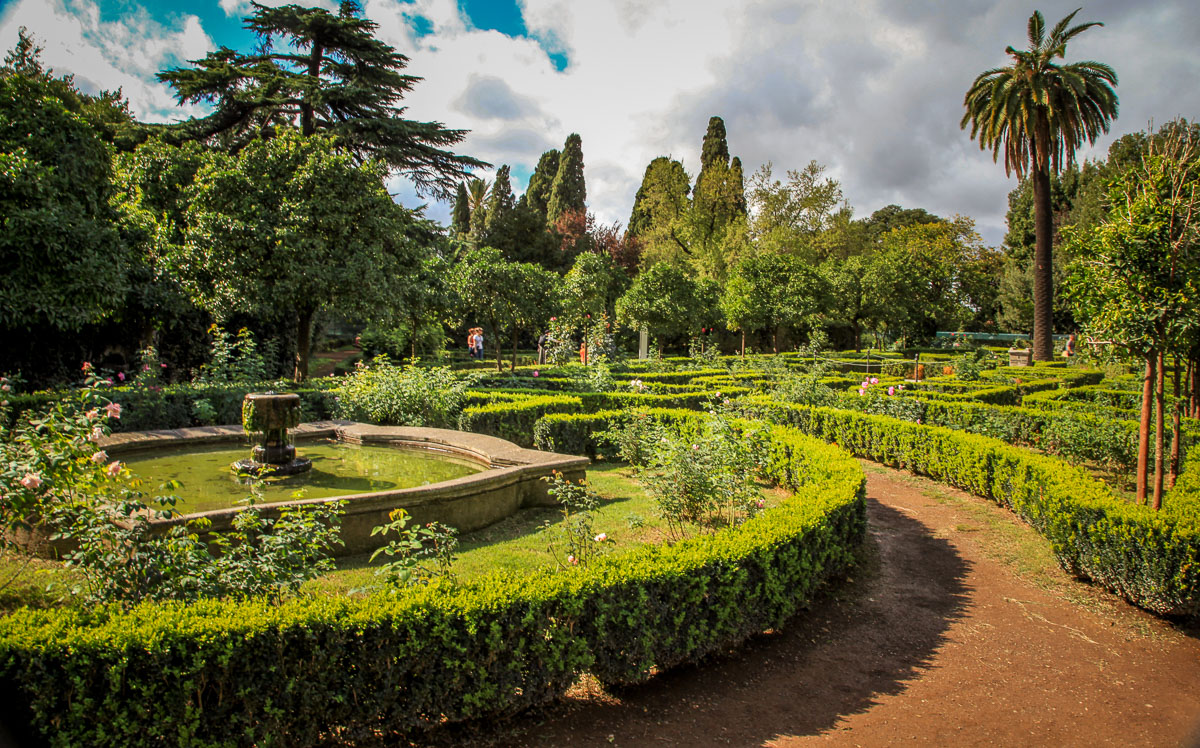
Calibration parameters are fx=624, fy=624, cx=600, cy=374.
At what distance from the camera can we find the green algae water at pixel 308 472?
580 centimetres

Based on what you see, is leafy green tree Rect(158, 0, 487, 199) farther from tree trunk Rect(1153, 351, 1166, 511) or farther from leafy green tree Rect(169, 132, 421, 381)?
tree trunk Rect(1153, 351, 1166, 511)

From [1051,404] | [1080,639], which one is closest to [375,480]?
[1080,639]

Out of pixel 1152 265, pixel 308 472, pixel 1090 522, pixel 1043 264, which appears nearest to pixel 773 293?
pixel 1043 264

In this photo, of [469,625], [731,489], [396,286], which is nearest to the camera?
[469,625]

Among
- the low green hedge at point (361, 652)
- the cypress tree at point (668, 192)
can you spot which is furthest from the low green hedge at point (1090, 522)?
the cypress tree at point (668, 192)

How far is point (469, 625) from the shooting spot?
121 inches

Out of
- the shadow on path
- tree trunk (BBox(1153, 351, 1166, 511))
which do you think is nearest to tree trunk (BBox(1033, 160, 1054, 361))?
tree trunk (BBox(1153, 351, 1166, 511))

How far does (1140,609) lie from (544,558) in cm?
475

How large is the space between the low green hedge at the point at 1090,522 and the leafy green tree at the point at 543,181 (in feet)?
144

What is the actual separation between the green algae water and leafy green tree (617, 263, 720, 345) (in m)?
16.8

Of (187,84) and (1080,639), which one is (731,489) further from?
(187,84)

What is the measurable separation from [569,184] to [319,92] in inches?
1156

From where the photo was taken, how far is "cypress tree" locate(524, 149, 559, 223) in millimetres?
49056

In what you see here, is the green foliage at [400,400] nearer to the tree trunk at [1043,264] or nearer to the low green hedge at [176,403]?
the low green hedge at [176,403]
